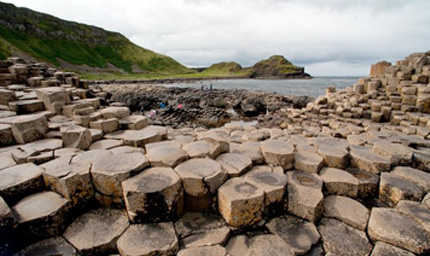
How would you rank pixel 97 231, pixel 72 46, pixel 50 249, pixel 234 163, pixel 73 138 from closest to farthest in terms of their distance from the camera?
pixel 50 249, pixel 97 231, pixel 234 163, pixel 73 138, pixel 72 46

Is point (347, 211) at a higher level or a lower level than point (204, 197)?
lower

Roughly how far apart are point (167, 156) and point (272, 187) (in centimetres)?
164

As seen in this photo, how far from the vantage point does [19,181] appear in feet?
7.96

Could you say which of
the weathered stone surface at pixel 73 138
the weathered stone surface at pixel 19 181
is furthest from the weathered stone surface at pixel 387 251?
the weathered stone surface at pixel 73 138

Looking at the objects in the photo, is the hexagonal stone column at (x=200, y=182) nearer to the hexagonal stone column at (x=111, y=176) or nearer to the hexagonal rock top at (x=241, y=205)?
the hexagonal rock top at (x=241, y=205)

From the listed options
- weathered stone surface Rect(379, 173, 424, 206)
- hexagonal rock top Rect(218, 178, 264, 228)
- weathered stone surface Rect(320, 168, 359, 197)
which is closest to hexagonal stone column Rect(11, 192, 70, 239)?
hexagonal rock top Rect(218, 178, 264, 228)

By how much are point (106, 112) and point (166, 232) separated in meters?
3.85

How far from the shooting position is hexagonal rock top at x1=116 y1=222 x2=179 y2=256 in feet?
6.81

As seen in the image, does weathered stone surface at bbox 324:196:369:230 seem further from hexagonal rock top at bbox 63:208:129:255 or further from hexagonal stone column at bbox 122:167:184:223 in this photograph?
hexagonal rock top at bbox 63:208:129:255

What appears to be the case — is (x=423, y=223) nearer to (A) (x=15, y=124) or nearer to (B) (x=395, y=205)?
(B) (x=395, y=205)

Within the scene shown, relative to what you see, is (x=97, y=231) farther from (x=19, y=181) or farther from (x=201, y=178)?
(x=201, y=178)

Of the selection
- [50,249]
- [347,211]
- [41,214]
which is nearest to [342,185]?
[347,211]

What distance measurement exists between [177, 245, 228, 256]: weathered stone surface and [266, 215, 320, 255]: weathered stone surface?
2.44 feet

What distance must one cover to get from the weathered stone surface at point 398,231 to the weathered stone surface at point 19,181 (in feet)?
14.1
